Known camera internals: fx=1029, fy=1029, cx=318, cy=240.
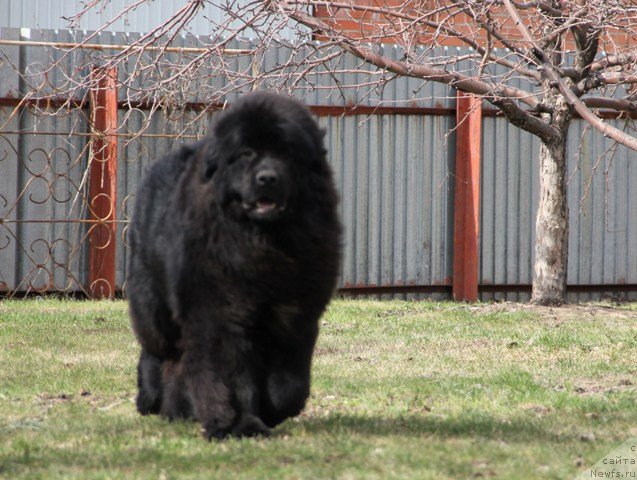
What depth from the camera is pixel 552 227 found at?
11.3 m

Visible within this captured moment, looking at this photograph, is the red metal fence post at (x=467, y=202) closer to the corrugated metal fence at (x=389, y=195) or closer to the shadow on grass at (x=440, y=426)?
the corrugated metal fence at (x=389, y=195)

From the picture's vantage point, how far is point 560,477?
167 inches

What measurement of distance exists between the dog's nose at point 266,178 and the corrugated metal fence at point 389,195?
7.05 meters

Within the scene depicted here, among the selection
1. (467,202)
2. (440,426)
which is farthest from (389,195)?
(440,426)

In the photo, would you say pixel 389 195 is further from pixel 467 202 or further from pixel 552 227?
pixel 552 227

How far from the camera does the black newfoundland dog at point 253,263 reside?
479 centimetres

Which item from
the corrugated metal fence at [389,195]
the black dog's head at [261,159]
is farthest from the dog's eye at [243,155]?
the corrugated metal fence at [389,195]

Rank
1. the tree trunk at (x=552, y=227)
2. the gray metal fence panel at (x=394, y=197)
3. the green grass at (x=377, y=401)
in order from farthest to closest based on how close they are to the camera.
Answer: the gray metal fence panel at (x=394, y=197) → the tree trunk at (x=552, y=227) → the green grass at (x=377, y=401)

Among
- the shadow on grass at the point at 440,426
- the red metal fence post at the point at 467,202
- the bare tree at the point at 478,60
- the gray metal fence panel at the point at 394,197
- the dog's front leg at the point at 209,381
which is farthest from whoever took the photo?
the red metal fence post at the point at 467,202

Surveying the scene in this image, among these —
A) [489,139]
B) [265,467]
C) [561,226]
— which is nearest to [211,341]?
[265,467]

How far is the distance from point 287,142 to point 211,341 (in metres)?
1.00

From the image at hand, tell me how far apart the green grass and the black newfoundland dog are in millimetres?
256

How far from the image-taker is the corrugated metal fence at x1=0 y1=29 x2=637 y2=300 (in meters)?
11.6

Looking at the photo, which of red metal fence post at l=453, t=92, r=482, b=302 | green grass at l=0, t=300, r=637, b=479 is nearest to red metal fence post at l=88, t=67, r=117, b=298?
green grass at l=0, t=300, r=637, b=479
